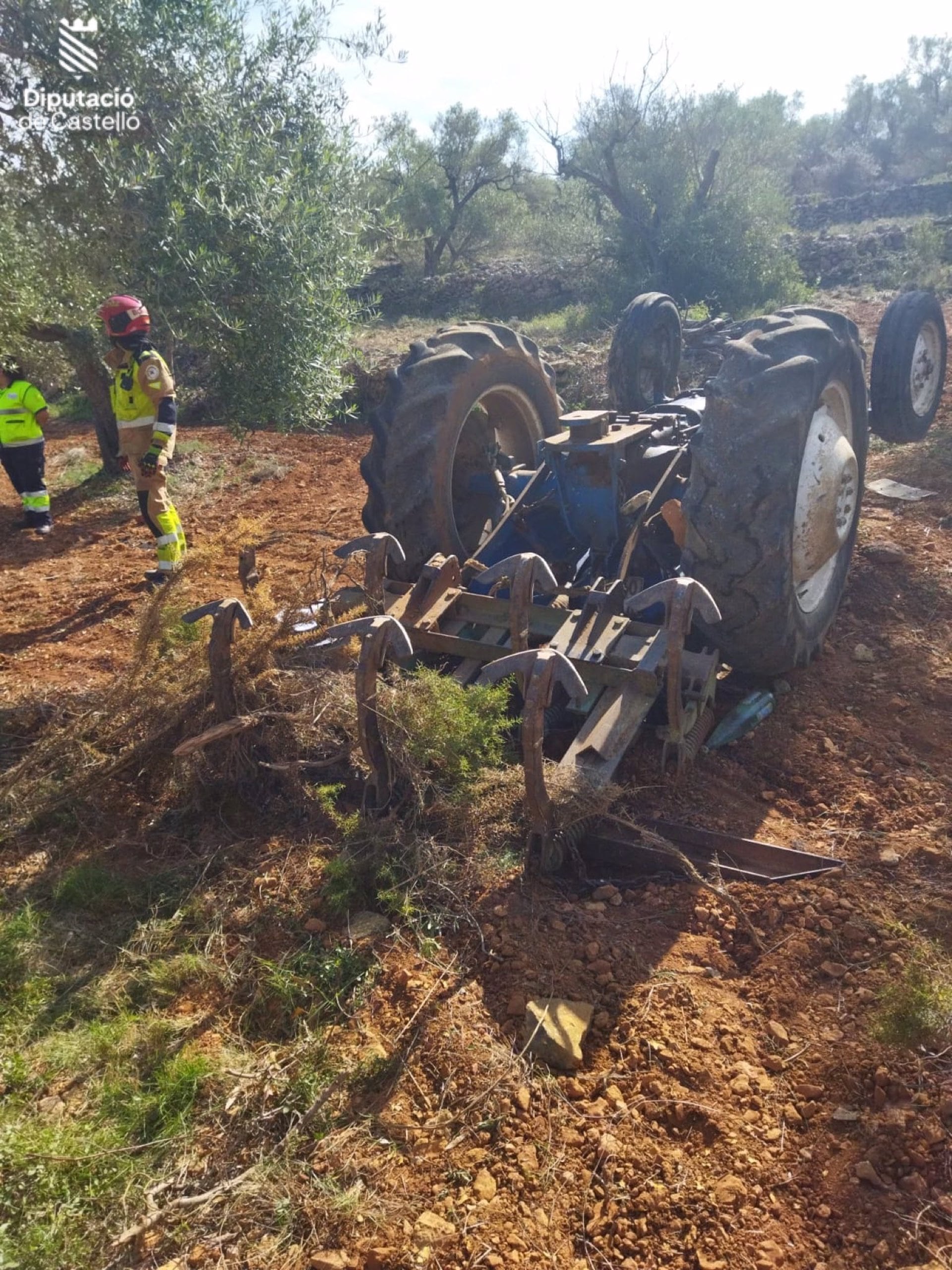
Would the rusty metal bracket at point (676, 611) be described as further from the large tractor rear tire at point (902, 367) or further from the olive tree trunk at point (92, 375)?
the olive tree trunk at point (92, 375)

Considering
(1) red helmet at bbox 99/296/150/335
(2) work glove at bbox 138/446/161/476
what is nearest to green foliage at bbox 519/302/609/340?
(2) work glove at bbox 138/446/161/476

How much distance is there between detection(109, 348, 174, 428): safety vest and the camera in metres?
6.75

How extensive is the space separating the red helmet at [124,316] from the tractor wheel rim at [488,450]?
90.0 inches

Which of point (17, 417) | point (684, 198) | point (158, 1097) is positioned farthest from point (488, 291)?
point (158, 1097)

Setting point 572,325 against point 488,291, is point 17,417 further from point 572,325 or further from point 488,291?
point 488,291

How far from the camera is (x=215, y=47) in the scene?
601 cm

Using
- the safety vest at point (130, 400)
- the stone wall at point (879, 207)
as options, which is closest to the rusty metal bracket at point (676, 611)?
the safety vest at point (130, 400)

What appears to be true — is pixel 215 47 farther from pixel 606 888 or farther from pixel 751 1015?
pixel 751 1015

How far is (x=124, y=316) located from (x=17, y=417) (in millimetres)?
3597

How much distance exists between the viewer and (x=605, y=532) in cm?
474

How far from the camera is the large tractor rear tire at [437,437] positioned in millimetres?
4719

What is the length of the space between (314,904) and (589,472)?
2.59 m

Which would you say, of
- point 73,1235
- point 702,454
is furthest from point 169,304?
point 73,1235

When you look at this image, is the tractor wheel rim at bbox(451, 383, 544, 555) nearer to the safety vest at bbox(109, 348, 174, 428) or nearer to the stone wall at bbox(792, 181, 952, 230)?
the safety vest at bbox(109, 348, 174, 428)
